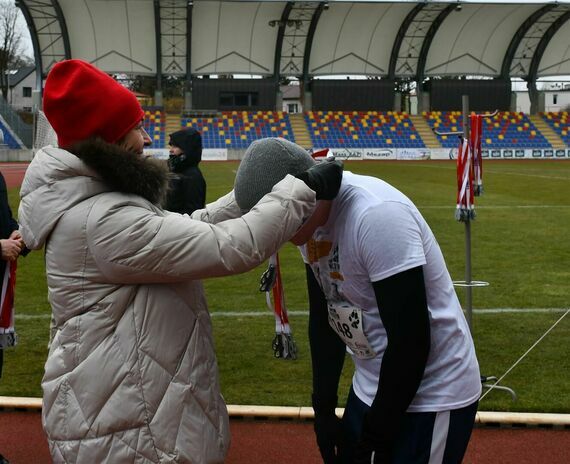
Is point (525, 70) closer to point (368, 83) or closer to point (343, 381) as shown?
point (368, 83)

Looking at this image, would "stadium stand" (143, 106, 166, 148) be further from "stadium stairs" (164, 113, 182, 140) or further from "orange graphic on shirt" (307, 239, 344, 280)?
"orange graphic on shirt" (307, 239, 344, 280)

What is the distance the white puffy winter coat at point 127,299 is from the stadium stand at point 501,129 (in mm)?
50889

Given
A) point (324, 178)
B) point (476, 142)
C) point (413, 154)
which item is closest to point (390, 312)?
point (324, 178)

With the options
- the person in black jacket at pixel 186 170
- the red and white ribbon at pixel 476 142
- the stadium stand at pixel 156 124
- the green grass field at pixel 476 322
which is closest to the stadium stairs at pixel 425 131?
the stadium stand at pixel 156 124

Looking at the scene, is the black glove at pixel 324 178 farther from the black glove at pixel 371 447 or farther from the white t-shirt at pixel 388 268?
the black glove at pixel 371 447

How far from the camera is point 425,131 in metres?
53.2

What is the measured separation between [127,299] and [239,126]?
5119cm

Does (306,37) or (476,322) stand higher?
(306,37)

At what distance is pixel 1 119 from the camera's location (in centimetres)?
4866

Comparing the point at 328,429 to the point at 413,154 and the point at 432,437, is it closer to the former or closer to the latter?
the point at 432,437

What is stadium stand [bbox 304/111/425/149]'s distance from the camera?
51.4 meters

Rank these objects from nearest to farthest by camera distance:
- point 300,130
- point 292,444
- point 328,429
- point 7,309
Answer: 1. point 328,429
2. point 292,444
3. point 7,309
4. point 300,130

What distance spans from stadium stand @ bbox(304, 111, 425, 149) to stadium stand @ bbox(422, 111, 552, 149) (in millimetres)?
2078

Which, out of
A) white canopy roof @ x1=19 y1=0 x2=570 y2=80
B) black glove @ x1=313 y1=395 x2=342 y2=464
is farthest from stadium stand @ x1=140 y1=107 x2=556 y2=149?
black glove @ x1=313 y1=395 x2=342 y2=464
